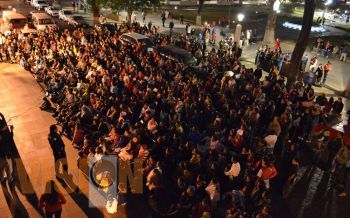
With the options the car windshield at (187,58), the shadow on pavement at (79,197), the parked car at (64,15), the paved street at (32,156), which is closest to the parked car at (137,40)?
the car windshield at (187,58)

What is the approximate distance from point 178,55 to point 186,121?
8.87m

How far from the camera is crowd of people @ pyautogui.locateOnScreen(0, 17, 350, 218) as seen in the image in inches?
371

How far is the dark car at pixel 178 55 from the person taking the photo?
67.9 feet

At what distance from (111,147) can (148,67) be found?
7.30 metres

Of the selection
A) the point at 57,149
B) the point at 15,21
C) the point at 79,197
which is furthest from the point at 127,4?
the point at 79,197

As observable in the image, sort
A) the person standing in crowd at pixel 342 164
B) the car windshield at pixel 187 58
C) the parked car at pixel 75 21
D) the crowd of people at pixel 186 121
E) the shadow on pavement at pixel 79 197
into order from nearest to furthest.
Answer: the crowd of people at pixel 186 121 < the shadow on pavement at pixel 79 197 < the person standing in crowd at pixel 342 164 < the car windshield at pixel 187 58 < the parked car at pixel 75 21

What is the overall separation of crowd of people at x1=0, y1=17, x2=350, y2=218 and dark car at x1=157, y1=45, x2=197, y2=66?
3.30 feet

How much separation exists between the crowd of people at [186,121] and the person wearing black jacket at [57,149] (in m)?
0.89

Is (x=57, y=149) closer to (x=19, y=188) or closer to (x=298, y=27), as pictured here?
(x=19, y=188)

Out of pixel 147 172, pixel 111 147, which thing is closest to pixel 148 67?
pixel 111 147

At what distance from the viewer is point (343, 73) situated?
80.8 ft

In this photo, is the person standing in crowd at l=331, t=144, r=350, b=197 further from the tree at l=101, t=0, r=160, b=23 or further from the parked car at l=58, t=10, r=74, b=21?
the parked car at l=58, t=10, r=74, b=21

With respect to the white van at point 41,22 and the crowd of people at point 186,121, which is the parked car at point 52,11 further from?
the crowd of people at point 186,121

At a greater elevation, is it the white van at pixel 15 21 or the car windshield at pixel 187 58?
the white van at pixel 15 21
